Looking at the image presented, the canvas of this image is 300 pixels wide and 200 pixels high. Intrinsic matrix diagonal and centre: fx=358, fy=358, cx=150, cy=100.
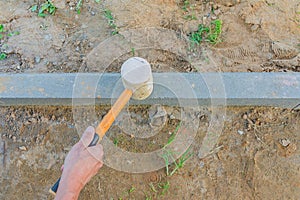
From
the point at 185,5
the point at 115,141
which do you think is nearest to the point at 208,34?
the point at 185,5

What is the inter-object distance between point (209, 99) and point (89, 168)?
0.92 m

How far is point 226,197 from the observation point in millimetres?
2236

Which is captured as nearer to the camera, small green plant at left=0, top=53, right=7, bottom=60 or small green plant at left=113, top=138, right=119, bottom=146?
small green plant at left=113, top=138, right=119, bottom=146

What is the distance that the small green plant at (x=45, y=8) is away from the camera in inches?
111

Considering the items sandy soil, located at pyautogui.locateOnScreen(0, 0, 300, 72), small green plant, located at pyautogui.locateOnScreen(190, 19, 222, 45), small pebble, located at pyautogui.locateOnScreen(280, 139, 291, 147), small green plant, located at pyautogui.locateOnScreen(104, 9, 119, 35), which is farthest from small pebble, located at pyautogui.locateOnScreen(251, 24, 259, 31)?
small green plant, located at pyautogui.locateOnScreen(104, 9, 119, 35)

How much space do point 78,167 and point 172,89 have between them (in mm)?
845

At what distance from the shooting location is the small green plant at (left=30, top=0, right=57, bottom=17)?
283 cm

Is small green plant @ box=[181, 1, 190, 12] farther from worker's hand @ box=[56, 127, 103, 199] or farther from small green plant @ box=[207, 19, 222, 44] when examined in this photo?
worker's hand @ box=[56, 127, 103, 199]

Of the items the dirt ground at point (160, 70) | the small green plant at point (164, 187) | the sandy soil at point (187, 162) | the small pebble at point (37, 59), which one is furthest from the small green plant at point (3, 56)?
the small green plant at point (164, 187)

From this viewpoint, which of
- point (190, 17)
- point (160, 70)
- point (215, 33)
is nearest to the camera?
point (160, 70)

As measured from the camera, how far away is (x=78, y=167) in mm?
1793

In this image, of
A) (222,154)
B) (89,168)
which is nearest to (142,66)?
(89,168)

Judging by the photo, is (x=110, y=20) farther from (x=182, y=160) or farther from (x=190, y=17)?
(x=182, y=160)

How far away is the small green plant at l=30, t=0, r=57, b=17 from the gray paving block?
68cm
